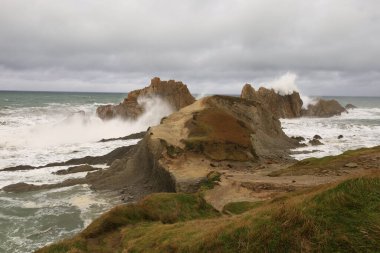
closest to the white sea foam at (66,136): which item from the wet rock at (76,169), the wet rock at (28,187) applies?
the wet rock at (76,169)

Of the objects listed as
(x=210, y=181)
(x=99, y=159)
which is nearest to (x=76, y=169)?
(x=99, y=159)

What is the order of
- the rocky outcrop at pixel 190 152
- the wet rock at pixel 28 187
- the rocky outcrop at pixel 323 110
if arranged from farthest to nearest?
Answer: the rocky outcrop at pixel 323 110
the wet rock at pixel 28 187
the rocky outcrop at pixel 190 152

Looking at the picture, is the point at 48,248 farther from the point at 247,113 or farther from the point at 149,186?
the point at 247,113

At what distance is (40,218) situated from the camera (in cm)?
2066

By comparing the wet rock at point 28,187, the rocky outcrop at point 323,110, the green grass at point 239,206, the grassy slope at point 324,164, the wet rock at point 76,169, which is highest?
the rocky outcrop at point 323,110

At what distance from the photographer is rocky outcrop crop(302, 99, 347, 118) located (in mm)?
86969

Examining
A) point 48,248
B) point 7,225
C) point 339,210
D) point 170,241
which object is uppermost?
Answer: point 339,210

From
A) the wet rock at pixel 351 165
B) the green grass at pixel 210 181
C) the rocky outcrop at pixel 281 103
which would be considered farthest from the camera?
the rocky outcrop at pixel 281 103

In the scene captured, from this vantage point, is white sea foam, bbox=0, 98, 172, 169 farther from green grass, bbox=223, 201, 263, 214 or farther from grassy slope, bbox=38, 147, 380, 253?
grassy slope, bbox=38, 147, 380, 253

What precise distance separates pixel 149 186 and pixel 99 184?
4.36 m

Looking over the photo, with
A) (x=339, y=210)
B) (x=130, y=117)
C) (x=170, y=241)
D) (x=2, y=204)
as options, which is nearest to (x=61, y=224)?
(x=2, y=204)

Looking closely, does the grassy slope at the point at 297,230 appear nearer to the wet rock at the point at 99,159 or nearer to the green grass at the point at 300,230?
the green grass at the point at 300,230

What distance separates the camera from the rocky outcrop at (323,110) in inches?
3424

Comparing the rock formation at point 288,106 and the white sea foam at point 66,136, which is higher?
the rock formation at point 288,106
